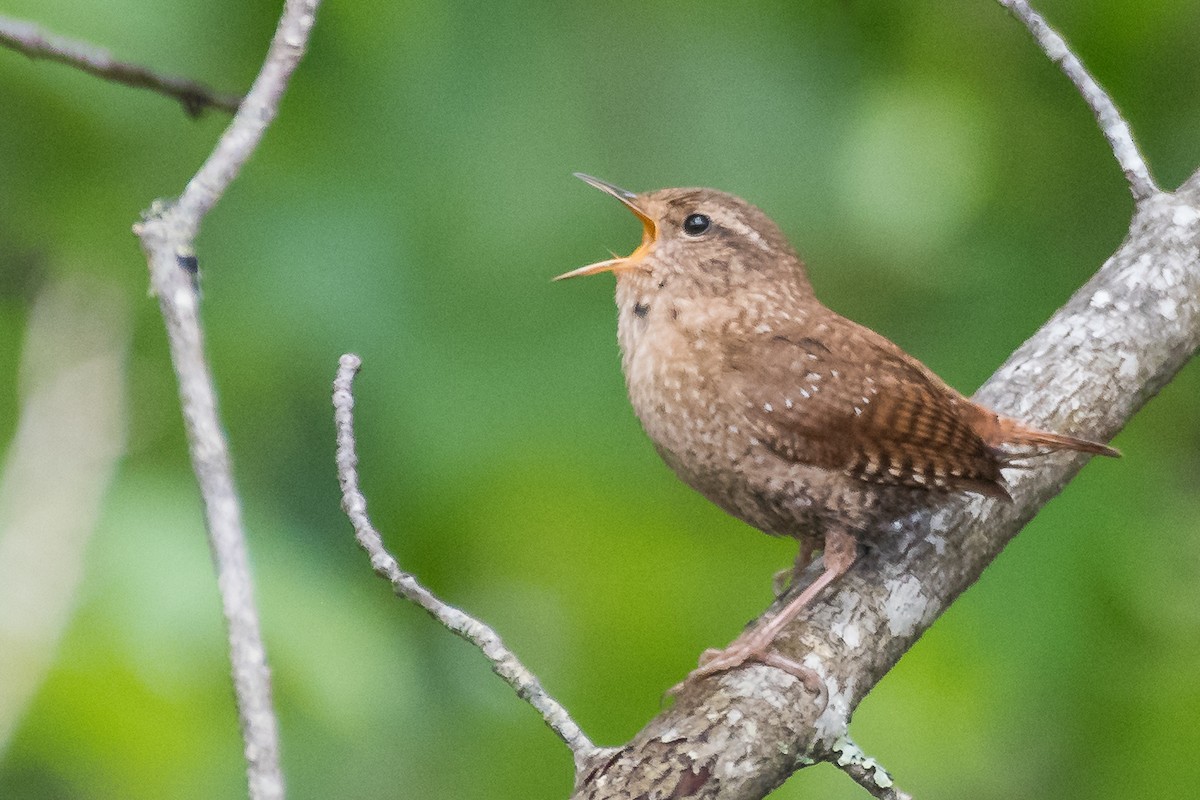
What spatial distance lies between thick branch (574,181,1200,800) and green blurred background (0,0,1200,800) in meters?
0.56

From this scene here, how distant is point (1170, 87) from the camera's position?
3.83 metres

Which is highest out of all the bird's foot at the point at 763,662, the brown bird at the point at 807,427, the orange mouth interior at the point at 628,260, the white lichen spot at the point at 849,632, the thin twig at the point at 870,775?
the orange mouth interior at the point at 628,260

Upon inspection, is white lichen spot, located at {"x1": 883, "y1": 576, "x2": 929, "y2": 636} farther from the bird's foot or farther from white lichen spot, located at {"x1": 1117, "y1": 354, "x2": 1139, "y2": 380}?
white lichen spot, located at {"x1": 1117, "y1": 354, "x2": 1139, "y2": 380}

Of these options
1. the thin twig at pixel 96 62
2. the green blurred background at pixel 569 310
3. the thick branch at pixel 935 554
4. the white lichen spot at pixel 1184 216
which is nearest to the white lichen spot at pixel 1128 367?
the thick branch at pixel 935 554

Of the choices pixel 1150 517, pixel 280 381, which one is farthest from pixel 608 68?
pixel 1150 517

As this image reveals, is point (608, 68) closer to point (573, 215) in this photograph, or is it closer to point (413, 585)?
point (573, 215)

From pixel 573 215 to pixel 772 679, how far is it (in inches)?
61.9

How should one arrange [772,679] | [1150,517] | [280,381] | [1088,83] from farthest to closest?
1. [1150,517]
2. [280,381]
3. [1088,83]
4. [772,679]

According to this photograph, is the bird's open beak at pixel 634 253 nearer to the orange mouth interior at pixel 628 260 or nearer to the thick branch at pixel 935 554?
the orange mouth interior at pixel 628 260

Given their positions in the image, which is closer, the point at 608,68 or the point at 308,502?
the point at 308,502

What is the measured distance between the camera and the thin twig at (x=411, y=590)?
6.79ft

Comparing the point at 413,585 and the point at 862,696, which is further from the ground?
the point at 413,585

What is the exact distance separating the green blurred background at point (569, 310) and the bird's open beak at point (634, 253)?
314 millimetres

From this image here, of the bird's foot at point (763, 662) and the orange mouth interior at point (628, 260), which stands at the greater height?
the orange mouth interior at point (628, 260)
